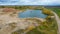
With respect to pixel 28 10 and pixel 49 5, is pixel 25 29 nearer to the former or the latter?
pixel 28 10

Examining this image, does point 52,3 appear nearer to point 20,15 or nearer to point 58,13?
point 58,13

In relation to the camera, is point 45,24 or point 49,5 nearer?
point 45,24

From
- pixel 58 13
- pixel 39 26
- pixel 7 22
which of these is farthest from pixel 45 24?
pixel 7 22

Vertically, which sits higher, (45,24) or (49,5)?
(49,5)

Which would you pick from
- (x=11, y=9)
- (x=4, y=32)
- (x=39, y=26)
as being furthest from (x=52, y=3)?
(x=4, y=32)

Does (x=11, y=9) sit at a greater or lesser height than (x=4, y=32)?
greater

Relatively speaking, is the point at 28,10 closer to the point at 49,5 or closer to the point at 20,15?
the point at 20,15

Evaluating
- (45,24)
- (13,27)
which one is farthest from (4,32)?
(45,24)

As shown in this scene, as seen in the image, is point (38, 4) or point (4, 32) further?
point (38, 4)
